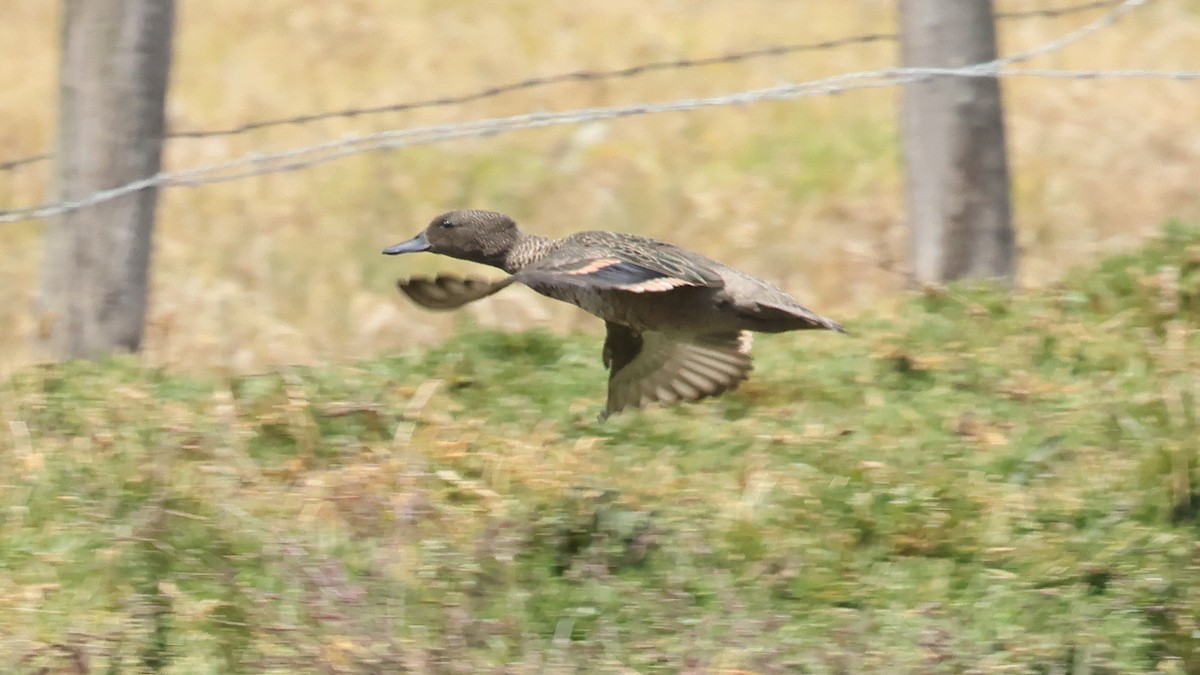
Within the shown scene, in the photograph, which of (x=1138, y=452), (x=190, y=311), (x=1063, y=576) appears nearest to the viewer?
(x=1063, y=576)

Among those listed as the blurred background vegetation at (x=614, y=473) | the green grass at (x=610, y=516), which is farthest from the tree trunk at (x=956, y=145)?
the green grass at (x=610, y=516)

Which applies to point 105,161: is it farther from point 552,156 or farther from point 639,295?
point 552,156

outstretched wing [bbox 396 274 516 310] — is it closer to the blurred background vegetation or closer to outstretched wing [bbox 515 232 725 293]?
outstretched wing [bbox 515 232 725 293]

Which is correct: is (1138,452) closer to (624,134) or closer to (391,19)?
(624,134)

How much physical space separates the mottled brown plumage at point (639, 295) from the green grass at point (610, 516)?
7.3 inches

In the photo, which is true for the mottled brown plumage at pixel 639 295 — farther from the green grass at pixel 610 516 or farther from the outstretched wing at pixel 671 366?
the green grass at pixel 610 516

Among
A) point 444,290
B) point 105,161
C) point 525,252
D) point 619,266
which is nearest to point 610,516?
point 619,266

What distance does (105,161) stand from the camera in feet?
21.6

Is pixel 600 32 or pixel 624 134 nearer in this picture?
pixel 624 134

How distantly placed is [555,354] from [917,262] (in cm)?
186

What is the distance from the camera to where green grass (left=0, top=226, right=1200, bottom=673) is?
4.29 meters

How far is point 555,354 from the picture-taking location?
6703mm

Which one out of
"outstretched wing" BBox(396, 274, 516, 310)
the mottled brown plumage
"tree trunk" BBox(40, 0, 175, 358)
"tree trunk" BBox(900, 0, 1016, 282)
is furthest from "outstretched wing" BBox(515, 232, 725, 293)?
"tree trunk" BBox(900, 0, 1016, 282)

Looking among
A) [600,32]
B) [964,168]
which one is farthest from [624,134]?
[964,168]
